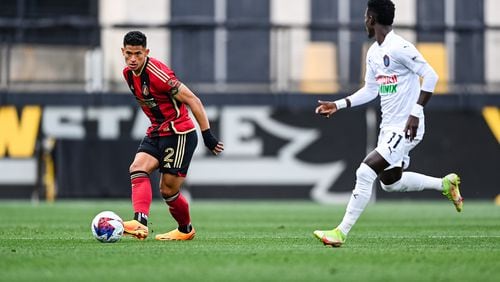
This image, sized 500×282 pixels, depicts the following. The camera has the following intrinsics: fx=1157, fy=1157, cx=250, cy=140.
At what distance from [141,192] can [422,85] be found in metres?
2.76

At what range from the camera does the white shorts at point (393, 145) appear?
1046 cm

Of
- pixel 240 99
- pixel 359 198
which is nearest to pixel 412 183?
pixel 359 198

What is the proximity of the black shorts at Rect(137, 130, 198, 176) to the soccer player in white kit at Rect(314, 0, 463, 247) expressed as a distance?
1311mm

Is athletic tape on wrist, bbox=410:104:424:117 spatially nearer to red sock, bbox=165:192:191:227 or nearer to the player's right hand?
the player's right hand

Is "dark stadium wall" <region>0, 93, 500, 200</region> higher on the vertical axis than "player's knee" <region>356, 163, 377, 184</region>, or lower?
lower

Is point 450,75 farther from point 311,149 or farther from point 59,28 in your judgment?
point 59,28

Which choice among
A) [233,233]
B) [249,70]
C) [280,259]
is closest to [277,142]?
[249,70]

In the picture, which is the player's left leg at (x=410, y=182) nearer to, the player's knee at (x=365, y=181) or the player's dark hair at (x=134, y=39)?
the player's knee at (x=365, y=181)

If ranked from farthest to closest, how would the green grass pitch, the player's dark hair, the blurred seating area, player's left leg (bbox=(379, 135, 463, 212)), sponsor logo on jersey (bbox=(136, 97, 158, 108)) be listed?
the blurred seating area, player's left leg (bbox=(379, 135, 463, 212)), sponsor logo on jersey (bbox=(136, 97, 158, 108)), the player's dark hair, the green grass pitch

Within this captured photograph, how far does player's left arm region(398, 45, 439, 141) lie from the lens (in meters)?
10.0

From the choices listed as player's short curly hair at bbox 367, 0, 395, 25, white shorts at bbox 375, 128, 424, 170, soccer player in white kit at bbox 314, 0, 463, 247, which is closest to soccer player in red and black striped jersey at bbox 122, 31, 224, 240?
soccer player in white kit at bbox 314, 0, 463, 247

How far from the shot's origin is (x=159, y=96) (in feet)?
35.5

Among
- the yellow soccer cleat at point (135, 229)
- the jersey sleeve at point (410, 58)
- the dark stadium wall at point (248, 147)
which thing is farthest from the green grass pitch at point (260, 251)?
the dark stadium wall at point (248, 147)

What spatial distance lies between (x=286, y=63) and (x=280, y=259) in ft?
49.4
